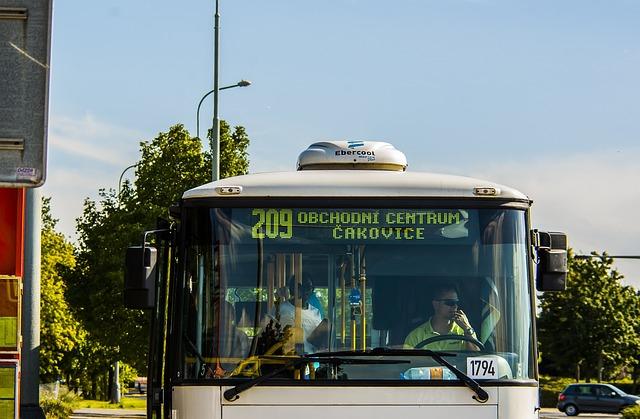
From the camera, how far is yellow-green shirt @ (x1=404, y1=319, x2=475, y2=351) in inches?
332

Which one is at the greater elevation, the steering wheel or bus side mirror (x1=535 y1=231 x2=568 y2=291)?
bus side mirror (x1=535 y1=231 x2=568 y2=291)

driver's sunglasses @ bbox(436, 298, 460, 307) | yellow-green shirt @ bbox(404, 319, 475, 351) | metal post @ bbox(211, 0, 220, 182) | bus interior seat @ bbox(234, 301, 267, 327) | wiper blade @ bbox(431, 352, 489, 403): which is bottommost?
wiper blade @ bbox(431, 352, 489, 403)

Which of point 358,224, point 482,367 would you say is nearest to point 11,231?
point 358,224

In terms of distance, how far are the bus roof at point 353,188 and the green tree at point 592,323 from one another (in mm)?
59152

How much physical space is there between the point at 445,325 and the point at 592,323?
2382 inches

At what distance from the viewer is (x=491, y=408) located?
8.37 metres

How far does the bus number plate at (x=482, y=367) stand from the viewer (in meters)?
8.43

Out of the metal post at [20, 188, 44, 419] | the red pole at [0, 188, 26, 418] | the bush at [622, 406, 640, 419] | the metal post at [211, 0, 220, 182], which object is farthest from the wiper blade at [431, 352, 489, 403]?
the bush at [622, 406, 640, 419]

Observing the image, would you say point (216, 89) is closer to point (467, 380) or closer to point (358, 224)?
point (358, 224)

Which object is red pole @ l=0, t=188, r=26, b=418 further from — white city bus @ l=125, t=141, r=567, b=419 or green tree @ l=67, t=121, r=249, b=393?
green tree @ l=67, t=121, r=249, b=393

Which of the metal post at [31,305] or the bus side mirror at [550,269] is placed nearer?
the bus side mirror at [550,269]

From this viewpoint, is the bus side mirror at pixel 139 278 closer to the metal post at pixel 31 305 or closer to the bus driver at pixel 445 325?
the bus driver at pixel 445 325

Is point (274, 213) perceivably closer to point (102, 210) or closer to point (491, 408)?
point (491, 408)

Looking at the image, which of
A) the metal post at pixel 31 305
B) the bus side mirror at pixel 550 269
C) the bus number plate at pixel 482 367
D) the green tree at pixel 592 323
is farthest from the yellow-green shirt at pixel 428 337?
the green tree at pixel 592 323
